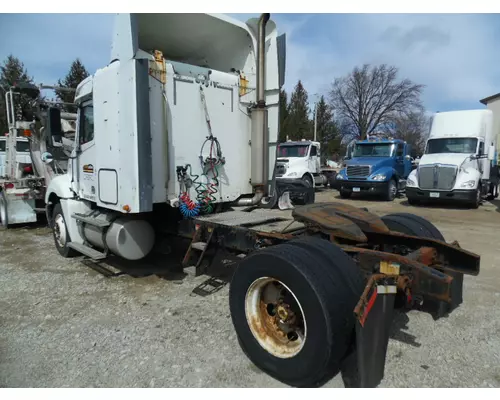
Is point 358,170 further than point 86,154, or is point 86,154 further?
point 358,170

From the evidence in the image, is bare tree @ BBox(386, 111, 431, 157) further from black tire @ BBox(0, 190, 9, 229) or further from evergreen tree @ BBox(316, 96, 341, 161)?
black tire @ BBox(0, 190, 9, 229)

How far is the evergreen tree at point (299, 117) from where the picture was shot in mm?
49300

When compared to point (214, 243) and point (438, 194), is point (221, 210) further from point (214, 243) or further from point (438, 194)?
point (438, 194)

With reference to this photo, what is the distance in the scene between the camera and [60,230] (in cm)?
638

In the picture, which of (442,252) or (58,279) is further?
(58,279)

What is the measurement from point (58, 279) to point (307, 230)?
3.73m

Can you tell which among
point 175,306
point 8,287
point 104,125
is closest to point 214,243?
point 175,306

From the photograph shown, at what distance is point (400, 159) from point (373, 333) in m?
15.6

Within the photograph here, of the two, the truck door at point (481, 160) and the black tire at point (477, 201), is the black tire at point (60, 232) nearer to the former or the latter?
the black tire at point (477, 201)

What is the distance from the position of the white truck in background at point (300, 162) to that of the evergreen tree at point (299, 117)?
30993mm

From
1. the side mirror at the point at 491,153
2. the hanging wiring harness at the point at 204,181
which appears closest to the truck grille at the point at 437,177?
the side mirror at the point at 491,153

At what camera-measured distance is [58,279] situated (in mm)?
5379

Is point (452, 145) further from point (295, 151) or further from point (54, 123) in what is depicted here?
point (54, 123)

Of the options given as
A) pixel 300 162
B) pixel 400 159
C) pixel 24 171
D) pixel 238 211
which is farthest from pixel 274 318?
pixel 400 159
